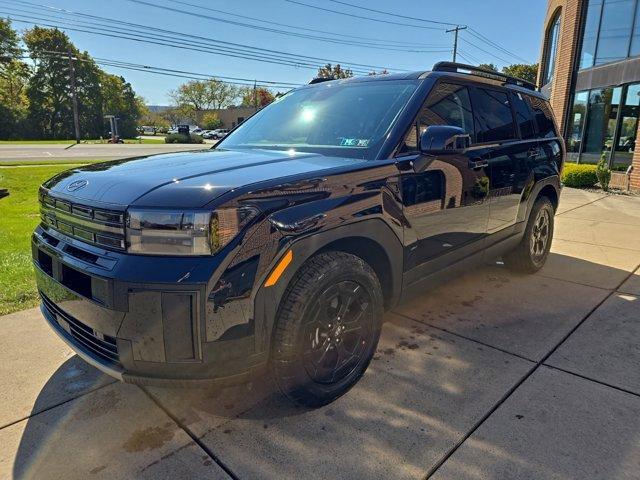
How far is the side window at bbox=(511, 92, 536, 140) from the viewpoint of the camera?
4.29 m

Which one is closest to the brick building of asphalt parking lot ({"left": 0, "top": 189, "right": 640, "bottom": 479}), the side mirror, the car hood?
asphalt parking lot ({"left": 0, "top": 189, "right": 640, "bottom": 479})

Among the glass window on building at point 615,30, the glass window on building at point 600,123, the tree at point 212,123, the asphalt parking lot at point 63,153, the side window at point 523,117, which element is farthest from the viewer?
the tree at point 212,123

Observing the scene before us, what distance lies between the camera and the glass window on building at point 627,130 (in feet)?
40.9

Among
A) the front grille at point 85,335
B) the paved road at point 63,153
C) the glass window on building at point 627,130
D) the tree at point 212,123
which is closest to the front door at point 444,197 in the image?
the front grille at point 85,335

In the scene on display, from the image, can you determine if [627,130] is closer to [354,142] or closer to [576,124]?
[576,124]

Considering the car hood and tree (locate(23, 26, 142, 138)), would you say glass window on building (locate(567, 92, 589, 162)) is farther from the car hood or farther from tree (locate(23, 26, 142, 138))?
tree (locate(23, 26, 142, 138))

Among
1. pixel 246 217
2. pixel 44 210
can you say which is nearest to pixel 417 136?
pixel 246 217

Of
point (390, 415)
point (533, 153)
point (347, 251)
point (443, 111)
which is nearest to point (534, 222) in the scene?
point (533, 153)

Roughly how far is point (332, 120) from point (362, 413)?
1.96 metres

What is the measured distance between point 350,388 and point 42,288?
1.83 meters

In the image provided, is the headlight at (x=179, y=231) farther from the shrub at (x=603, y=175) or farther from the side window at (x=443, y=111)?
the shrub at (x=603, y=175)

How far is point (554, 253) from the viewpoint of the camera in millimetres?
5961

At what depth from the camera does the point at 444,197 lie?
313 cm

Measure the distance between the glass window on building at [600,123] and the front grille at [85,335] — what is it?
49.4 feet
